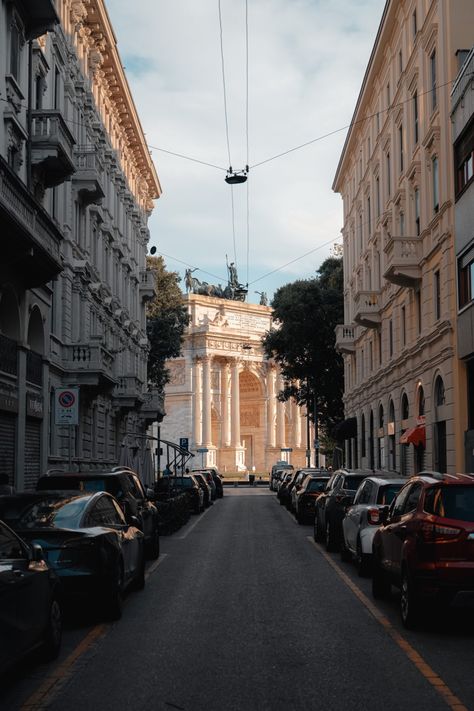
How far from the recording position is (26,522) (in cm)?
1090

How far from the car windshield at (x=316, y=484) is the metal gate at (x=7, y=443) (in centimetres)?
872

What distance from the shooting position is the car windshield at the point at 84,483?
14617mm

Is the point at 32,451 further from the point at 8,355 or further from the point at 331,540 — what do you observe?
the point at 331,540

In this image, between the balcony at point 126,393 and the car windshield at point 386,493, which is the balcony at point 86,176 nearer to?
the balcony at point 126,393

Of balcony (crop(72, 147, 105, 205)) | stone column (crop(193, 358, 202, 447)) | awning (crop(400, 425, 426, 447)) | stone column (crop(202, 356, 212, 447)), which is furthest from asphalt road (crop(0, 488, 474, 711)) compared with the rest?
stone column (crop(193, 358, 202, 447))

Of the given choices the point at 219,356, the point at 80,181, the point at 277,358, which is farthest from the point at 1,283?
the point at 219,356

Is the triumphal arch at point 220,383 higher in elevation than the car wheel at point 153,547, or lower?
higher

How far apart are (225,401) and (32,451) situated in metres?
76.0

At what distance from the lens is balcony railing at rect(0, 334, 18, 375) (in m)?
22.3

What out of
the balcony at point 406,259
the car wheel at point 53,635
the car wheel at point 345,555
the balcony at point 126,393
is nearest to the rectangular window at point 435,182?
the balcony at point 406,259

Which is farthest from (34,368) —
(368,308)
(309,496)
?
(368,308)

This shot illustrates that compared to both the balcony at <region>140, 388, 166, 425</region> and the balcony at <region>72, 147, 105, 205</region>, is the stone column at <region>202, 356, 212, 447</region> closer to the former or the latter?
the balcony at <region>140, 388, 166, 425</region>

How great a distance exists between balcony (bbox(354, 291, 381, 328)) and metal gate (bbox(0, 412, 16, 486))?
22.0m

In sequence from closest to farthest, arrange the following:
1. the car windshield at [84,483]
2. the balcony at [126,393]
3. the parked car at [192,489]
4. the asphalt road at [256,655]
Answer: the asphalt road at [256,655], the car windshield at [84,483], the parked car at [192,489], the balcony at [126,393]
